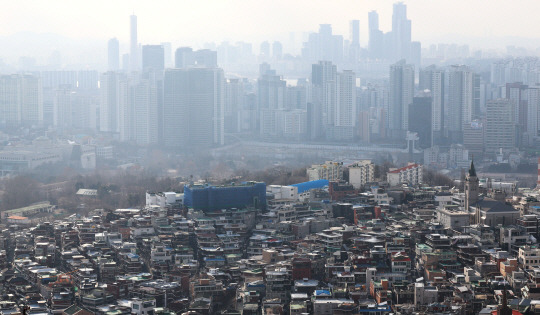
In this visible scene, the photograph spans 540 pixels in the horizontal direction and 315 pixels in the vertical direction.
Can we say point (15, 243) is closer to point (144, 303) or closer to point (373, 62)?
point (144, 303)

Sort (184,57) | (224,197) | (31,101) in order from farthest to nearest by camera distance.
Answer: (184,57)
(31,101)
(224,197)

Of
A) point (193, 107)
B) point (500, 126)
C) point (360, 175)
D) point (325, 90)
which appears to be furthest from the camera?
point (325, 90)

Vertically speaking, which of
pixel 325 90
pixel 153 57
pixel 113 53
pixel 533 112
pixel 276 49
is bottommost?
pixel 533 112

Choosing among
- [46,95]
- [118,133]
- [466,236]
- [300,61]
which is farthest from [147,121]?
[466,236]

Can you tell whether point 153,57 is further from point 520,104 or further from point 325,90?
point 520,104

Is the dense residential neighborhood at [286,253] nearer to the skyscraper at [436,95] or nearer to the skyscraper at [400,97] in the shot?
the skyscraper at [436,95]

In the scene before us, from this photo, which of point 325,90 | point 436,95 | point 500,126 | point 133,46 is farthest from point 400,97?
point 133,46

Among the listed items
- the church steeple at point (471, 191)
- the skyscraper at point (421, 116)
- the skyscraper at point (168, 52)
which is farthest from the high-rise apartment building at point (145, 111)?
the church steeple at point (471, 191)
